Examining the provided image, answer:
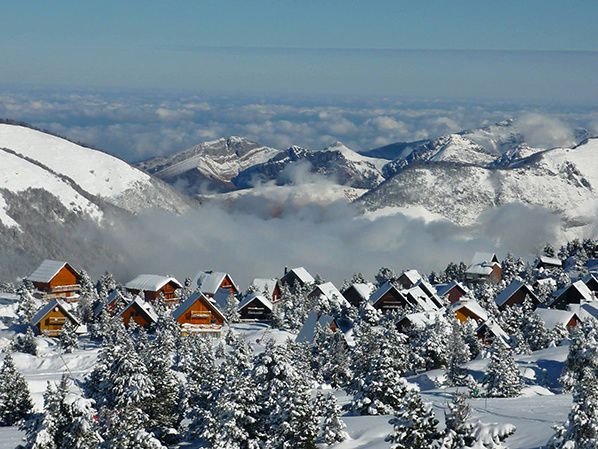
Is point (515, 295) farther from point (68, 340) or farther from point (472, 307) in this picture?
point (68, 340)

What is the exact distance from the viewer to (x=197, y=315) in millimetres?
82312

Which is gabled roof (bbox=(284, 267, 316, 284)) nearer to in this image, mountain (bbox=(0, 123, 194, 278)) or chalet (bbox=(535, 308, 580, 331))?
chalet (bbox=(535, 308, 580, 331))

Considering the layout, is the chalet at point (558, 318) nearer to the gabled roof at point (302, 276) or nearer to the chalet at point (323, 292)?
the chalet at point (323, 292)

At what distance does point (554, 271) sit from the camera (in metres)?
111

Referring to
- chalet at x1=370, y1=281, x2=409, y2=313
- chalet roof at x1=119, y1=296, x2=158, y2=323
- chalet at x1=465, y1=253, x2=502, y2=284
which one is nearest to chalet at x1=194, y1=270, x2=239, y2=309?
chalet roof at x1=119, y1=296, x2=158, y2=323

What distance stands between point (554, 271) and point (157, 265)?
9195 cm

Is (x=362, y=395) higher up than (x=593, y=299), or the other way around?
(x=362, y=395)

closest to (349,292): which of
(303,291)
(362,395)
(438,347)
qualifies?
(303,291)

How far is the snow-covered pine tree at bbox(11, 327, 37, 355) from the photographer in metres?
72.6

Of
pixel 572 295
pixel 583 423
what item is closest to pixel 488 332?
pixel 572 295

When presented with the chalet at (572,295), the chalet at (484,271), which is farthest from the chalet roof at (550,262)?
the chalet at (572,295)

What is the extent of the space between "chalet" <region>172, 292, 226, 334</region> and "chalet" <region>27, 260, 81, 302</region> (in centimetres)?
2362

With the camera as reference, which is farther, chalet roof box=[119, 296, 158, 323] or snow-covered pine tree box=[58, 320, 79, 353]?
chalet roof box=[119, 296, 158, 323]

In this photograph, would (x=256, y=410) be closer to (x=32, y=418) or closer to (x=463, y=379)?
(x=32, y=418)
